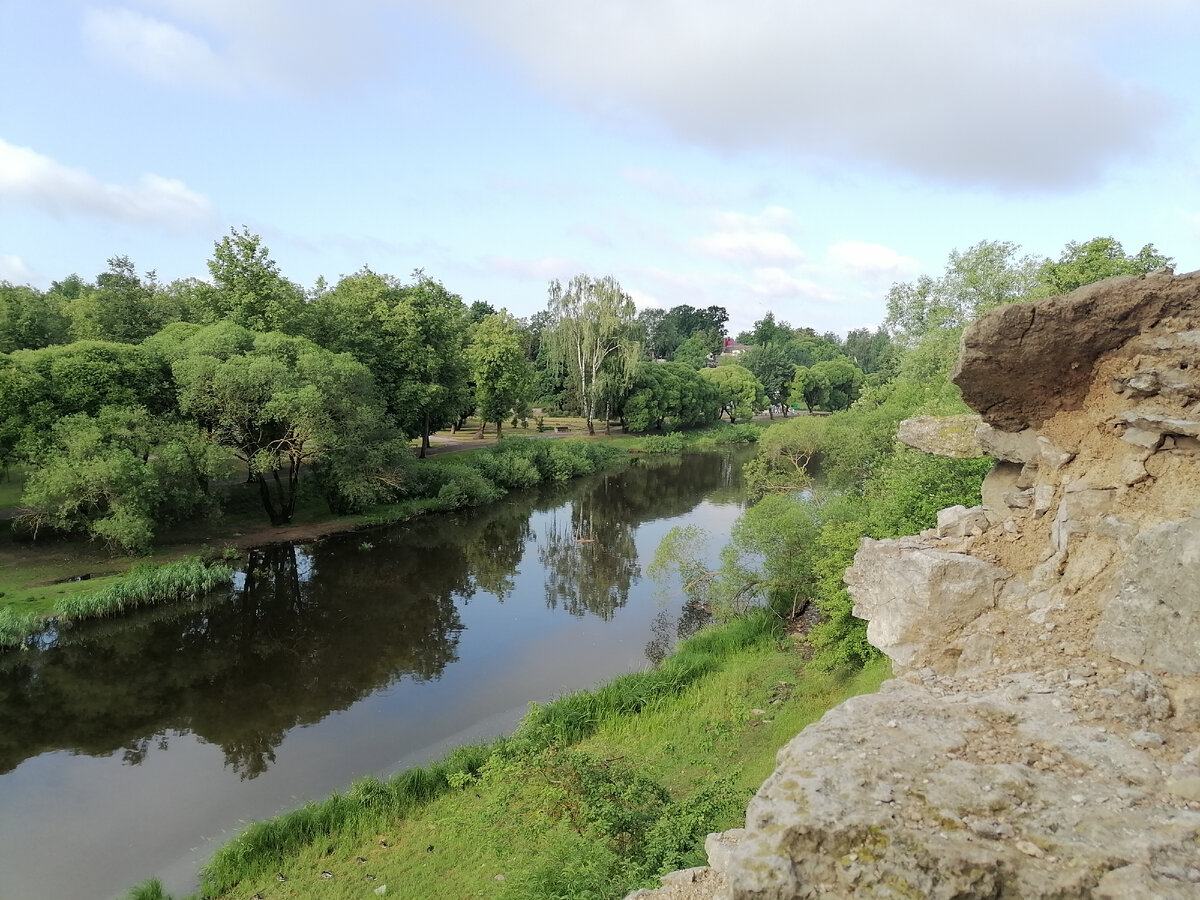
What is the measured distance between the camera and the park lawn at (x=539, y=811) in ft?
32.5

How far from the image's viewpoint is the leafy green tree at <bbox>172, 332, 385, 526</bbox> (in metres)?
26.4

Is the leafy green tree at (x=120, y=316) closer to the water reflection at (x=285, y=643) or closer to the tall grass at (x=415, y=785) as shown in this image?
the water reflection at (x=285, y=643)

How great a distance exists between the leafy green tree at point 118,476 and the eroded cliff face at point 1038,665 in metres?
23.0

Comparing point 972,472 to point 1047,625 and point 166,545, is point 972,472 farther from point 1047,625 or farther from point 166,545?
point 166,545

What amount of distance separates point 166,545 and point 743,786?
23.9 metres

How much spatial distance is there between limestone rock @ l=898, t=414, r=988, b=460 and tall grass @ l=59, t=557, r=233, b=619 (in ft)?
74.7

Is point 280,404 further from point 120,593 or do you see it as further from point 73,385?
point 120,593

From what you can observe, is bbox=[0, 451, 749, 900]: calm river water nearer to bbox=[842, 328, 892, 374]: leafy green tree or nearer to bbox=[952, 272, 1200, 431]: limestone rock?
bbox=[952, 272, 1200, 431]: limestone rock

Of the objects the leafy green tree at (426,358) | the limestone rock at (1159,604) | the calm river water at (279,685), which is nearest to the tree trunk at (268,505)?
the calm river water at (279,685)

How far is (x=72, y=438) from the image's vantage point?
74.6 feet

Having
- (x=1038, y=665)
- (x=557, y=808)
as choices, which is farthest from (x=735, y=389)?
(x=1038, y=665)

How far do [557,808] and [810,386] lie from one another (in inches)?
3188

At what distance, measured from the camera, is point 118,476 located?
74.0 ft

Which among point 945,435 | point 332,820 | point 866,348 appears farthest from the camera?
point 866,348
